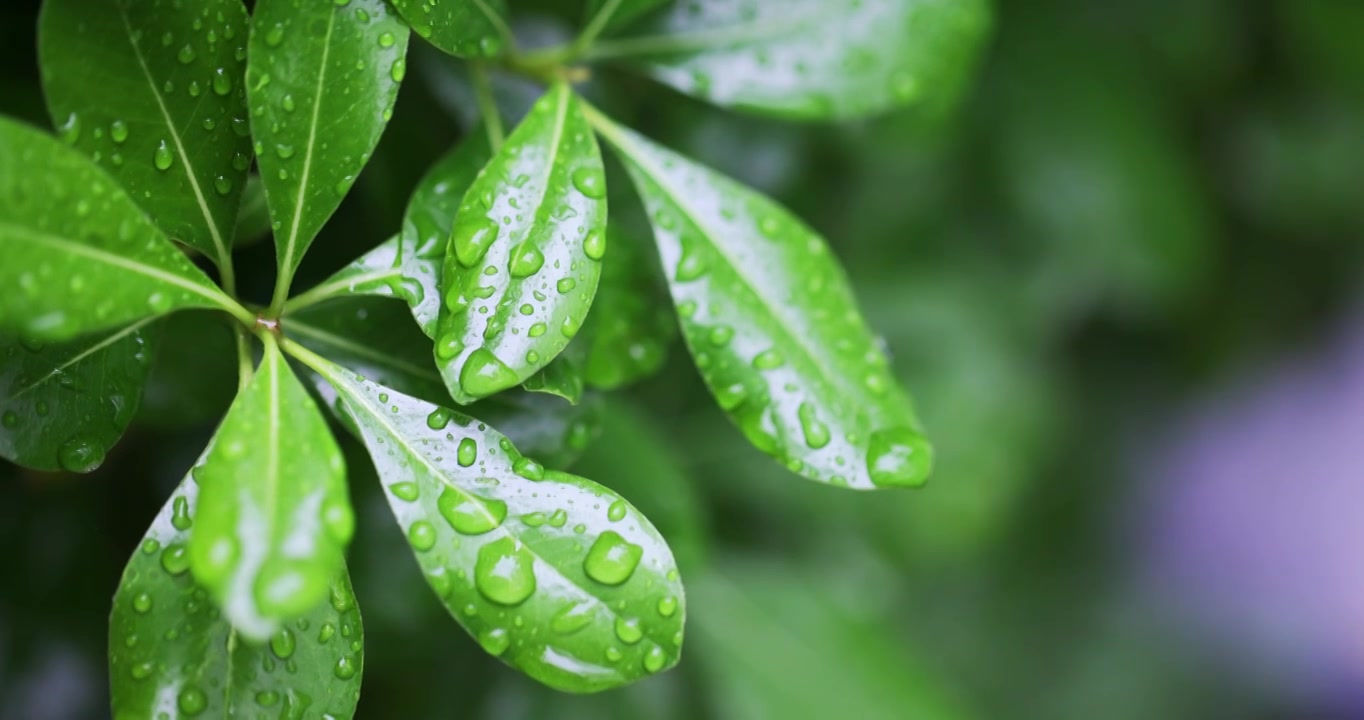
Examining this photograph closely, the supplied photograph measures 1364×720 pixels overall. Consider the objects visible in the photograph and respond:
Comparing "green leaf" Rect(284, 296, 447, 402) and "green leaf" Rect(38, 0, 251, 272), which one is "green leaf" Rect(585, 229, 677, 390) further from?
"green leaf" Rect(38, 0, 251, 272)

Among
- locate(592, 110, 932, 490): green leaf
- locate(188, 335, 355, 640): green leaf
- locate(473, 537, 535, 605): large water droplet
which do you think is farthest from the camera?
locate(592, 110, 932, 490): green leaf

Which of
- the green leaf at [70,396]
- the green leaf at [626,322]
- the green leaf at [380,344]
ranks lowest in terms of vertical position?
the green leaf at [70,396]

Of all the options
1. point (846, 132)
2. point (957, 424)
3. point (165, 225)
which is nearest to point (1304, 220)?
point (957, 424)

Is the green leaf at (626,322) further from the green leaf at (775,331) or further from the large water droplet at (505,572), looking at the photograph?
the large water droplet at (505,572)

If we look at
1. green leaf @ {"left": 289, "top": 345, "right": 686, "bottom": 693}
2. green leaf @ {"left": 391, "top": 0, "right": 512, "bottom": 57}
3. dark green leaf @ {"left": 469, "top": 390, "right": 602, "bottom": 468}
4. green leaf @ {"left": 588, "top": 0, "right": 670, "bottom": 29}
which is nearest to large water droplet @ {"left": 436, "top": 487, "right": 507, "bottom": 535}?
green leaf @ {"left": 289, "top": 345, "right": 686, "bottom": 693}

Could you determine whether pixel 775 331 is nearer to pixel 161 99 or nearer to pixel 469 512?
pixel 469 512

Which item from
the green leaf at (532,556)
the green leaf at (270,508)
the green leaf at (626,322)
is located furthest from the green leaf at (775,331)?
the green leaf at (270,508)

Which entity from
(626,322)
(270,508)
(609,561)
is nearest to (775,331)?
(626,322)
